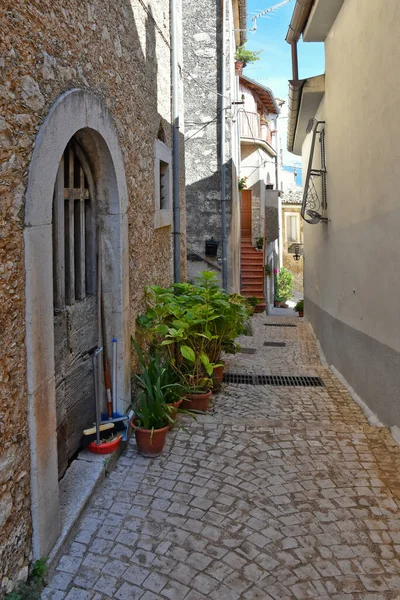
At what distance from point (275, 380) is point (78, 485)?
13.1 feet

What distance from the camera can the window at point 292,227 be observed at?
98.1 feet

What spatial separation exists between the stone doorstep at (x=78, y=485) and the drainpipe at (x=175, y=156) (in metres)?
3.27

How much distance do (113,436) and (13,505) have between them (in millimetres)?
1564

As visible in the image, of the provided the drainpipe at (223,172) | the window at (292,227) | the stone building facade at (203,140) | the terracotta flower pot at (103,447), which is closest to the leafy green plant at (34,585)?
the terracotta flower pot at (103,447)

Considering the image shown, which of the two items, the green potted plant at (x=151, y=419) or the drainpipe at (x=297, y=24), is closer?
the green potted plant at (x=151, y=419)

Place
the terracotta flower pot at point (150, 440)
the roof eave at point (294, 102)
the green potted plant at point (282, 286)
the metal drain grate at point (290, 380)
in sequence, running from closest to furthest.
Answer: the terracotta flower pot at point (150, 440), the metal drain grate at point (290, 380), the roof eave at point (294, 102), the green potted plant at point (282, 286)

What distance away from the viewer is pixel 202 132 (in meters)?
11.2

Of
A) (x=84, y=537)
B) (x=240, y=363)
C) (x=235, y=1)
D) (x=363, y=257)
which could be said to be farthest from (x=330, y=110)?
(x=235, y=1)

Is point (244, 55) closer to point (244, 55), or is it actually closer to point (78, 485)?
point (244, 55)

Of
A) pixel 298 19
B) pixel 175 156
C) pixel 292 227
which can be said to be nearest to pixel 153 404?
pixel 175 156

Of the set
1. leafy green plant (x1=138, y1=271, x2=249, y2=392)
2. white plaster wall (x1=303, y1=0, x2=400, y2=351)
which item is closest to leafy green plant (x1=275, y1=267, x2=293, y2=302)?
white plaster wall (x1=303, y1=0, x2=400, y2=351)

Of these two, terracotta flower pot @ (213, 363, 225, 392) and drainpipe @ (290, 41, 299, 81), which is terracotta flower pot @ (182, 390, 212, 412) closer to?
terracotta flower pot @ (213, 363, 225, 392)

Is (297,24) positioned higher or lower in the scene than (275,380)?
higher

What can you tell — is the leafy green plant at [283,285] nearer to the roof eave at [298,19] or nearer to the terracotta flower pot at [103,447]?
the roof eave at [298,19]
